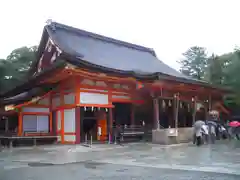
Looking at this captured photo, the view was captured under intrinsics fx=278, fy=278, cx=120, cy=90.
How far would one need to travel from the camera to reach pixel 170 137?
15852 millimetres

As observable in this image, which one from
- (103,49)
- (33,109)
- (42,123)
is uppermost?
(103,49)

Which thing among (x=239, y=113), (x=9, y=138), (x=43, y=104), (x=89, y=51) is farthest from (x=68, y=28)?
(x=239, y=113)

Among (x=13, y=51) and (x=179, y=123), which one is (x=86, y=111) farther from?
(x=13, y=51)

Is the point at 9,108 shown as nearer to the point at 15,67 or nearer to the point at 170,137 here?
the point at 170,137

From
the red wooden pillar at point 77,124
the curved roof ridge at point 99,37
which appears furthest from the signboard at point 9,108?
the curved roof ridge at point 99,37

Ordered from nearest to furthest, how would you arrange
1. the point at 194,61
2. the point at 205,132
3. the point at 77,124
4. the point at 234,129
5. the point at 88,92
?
the point at 205,132, the point at 77,124, the point at 88,92, the point at 234,129, the point at 194,61

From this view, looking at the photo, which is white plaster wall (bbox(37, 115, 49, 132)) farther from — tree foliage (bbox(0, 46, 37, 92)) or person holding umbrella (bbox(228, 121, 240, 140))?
person holding umbrella (bbox(228, 121, 240, 140))

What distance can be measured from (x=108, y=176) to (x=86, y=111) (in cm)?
1225

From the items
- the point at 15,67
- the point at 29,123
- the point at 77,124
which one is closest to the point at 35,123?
the point at 29,123

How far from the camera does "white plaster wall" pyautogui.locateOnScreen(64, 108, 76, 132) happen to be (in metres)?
17.1

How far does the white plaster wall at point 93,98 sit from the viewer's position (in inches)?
663

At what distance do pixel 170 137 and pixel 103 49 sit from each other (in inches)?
418

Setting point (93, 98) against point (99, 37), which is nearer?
point (93, 98)

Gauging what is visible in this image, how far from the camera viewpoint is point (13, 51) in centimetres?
→ 3159
